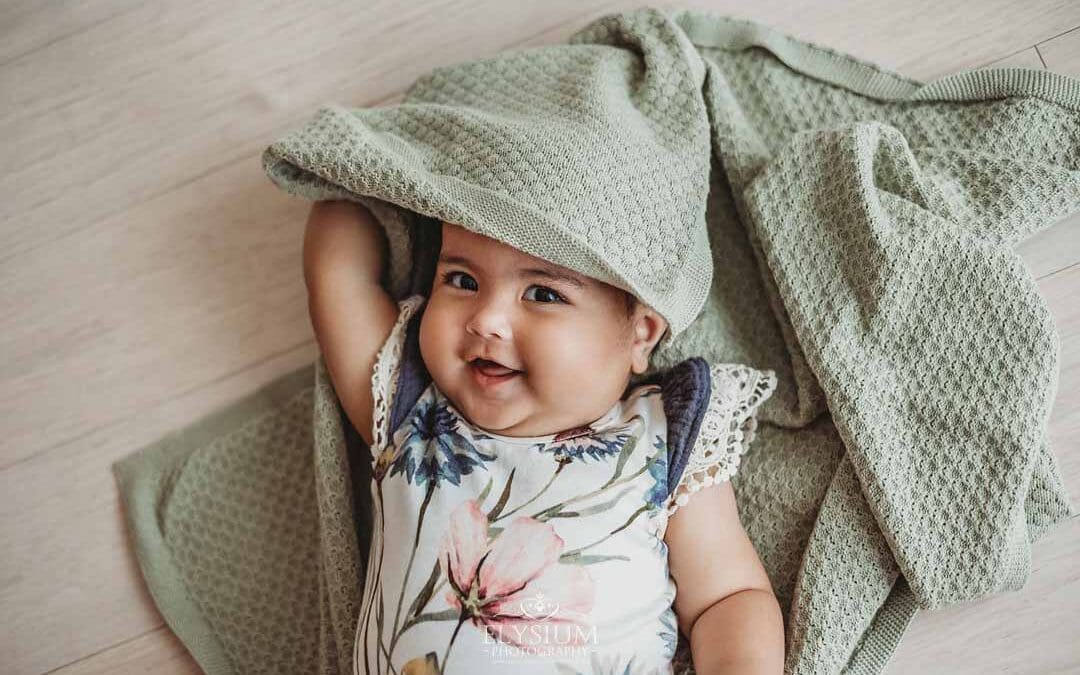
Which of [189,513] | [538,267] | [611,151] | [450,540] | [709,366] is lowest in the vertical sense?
[189,513]

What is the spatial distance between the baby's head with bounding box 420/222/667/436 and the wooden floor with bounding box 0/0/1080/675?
335mm

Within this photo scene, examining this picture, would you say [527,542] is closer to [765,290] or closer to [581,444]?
[581,444]

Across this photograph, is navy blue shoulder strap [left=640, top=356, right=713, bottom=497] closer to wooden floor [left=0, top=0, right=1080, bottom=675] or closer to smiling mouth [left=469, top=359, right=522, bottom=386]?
smiling mouth [left=469, top=359, right=522, bottom=386]

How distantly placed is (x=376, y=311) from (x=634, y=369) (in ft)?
1.09

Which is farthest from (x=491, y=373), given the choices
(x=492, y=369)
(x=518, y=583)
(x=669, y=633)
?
(x=669, y=633)

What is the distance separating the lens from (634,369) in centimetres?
100

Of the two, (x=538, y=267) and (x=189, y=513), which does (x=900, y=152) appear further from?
(x=189, y=513)

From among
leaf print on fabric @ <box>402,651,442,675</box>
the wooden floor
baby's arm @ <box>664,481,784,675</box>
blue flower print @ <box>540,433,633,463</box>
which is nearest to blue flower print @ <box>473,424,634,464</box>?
blue flower print @ <box>540,433,633,463</box>

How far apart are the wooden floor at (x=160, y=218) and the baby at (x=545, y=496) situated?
28 centimetres

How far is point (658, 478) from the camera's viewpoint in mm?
966

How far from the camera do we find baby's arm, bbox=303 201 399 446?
3.43ft

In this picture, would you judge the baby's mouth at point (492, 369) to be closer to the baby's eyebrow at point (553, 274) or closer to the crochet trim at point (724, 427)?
the baby's eyebrow at point (553, 274)

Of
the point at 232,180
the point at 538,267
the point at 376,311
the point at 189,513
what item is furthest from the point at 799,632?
the point at 232,180

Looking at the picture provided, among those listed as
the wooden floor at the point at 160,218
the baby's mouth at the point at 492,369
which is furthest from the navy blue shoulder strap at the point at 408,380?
the wooden floor at the point at 160,218
